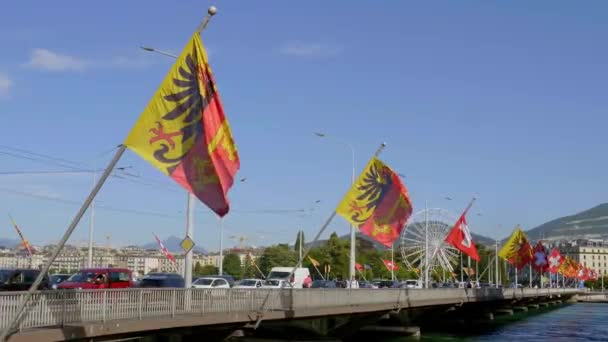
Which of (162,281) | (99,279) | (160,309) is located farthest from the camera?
(162,281)

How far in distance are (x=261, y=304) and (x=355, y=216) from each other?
585 cm

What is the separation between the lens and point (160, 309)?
25.9 metres

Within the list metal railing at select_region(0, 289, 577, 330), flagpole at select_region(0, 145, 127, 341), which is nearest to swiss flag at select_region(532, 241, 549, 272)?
metal railing at select_region(0, 289, 577, 330)

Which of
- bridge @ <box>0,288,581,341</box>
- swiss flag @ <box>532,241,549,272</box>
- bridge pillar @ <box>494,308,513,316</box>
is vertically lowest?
bridge pillar @ <box>494,308,513,316</box>

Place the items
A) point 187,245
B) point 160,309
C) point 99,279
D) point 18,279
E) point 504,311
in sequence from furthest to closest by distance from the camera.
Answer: point 504,311
point 99,279
point 187,245
point 18,279
point 160,309

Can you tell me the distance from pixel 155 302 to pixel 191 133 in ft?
29.6

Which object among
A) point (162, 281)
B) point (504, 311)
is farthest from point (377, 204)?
point (504, 311)

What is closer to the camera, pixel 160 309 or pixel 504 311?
pixel 160 309

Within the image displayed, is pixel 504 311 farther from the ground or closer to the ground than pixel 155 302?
closer to the ground

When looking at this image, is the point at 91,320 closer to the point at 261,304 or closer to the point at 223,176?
the point at 223,176

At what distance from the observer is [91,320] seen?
22328mm

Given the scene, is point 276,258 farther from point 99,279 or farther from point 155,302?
point 155,302

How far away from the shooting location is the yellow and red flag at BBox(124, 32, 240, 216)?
1780 cm

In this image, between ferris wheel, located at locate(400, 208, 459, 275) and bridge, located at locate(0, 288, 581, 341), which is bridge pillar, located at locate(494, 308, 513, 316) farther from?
bridge, located at locate(0, 288, 581, 341)
